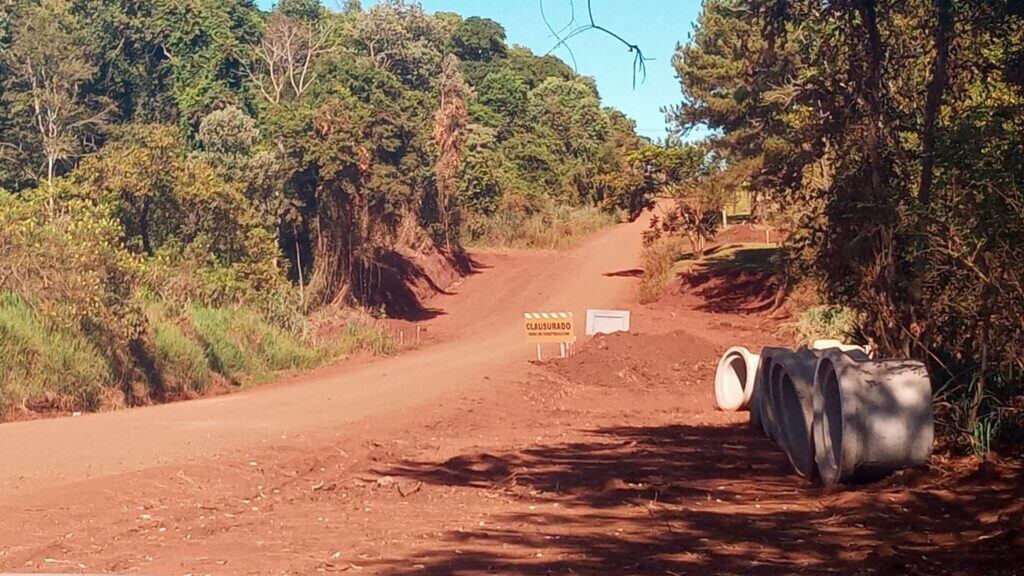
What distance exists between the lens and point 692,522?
8727 millimetres

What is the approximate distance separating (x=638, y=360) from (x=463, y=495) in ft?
42.9

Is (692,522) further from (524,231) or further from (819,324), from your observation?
(524,231)

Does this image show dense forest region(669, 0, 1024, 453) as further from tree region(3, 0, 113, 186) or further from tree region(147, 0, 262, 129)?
tree region(147, 0, 262, 129)

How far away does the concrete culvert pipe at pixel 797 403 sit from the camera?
35.9 ft

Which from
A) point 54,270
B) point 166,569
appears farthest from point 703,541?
point 54,270

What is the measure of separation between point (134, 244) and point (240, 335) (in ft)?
14.3

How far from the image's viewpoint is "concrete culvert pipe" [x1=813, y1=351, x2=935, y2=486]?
9.55 m

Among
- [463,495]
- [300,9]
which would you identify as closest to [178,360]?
[463,495]

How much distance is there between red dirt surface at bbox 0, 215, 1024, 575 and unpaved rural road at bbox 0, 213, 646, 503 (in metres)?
0.07

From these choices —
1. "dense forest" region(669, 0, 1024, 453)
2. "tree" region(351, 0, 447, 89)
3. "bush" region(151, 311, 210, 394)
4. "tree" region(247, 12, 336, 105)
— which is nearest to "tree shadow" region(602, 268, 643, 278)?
"tree" region(247, 12, 336, 105)

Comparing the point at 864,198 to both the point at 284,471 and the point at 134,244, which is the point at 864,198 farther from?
the point at 134,244

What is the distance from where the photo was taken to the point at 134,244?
2733 cm

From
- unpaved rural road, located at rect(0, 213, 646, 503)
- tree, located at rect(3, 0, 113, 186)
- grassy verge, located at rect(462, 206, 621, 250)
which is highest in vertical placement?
tree, located at rect(3, 0, 113, 186)

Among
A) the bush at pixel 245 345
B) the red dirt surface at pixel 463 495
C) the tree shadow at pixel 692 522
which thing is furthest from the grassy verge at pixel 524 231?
the tree shadow at pixel 692 522
